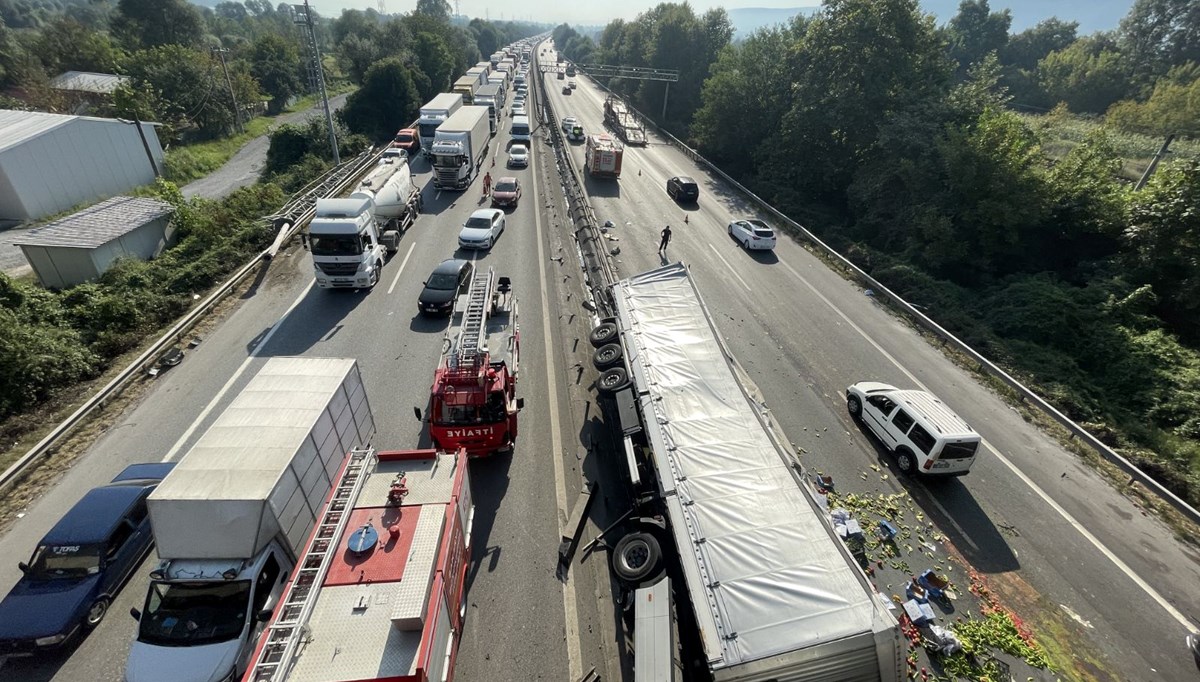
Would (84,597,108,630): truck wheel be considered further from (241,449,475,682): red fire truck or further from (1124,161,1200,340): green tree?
(1124,161,1200,340): green tree

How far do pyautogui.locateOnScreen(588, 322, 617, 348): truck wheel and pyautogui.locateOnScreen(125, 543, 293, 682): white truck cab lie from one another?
11.0 metres

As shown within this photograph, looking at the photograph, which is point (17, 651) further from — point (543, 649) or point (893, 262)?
point (893, 262)

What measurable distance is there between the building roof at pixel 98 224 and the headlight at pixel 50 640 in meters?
18.0

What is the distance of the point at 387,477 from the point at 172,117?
59.2m

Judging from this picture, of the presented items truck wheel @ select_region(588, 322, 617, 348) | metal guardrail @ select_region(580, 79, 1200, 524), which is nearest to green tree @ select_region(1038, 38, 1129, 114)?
metal guardrail @ select_region(580, 79, 1200, 524)

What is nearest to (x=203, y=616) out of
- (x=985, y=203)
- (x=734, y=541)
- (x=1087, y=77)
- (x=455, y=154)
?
(x=734, y=541)

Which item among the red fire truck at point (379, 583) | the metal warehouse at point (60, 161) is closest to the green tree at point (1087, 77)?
the red fire truck at point (379, 583)

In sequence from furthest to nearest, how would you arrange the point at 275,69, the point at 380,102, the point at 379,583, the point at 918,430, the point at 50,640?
the point at 275,69
the point at 380,102
the point at 918,430
the point at 50,640
the point at 379,583

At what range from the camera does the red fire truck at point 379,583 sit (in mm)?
6934

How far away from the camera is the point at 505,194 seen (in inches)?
1265

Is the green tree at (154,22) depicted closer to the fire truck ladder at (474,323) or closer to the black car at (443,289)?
the black car at (443,289)

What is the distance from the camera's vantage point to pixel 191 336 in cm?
1808

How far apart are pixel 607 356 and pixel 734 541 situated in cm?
839

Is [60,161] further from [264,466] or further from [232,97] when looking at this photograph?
[264,466]
